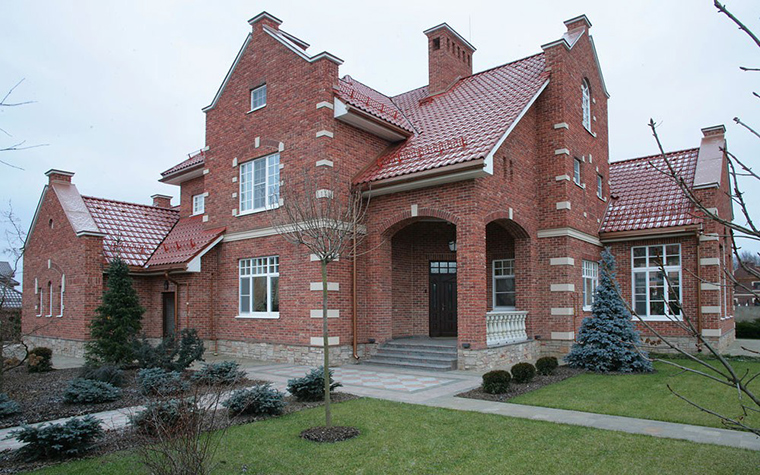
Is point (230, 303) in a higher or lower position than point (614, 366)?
higher

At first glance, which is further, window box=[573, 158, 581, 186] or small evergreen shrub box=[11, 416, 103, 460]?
window box=[573, 158, 581, 186]

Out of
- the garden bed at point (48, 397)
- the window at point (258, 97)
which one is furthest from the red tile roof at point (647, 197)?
the garden bed at point (48, 397)

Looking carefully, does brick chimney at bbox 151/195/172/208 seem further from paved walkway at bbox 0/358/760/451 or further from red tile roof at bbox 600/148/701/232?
red tile roof at bbox 600/148/701/232

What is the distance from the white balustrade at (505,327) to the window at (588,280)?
2.94 metres

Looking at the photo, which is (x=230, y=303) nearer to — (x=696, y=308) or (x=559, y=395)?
(x=559, y=395)

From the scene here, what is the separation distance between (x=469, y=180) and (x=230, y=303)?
8.60 m

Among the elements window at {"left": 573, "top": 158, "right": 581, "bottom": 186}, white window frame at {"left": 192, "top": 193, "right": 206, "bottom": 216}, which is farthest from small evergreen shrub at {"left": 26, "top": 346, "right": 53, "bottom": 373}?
window at {"left": 573, "top": 158, "right": 581, "bottom": 186}

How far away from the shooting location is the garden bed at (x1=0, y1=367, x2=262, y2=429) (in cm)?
872

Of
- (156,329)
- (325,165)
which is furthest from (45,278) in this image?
(325,165)

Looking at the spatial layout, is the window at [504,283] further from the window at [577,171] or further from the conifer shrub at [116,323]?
the conifer shrub at [116,323]

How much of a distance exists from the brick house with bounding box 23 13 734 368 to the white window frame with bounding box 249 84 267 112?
79mm

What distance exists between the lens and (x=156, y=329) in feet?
63.4

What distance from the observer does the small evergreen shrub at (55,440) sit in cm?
628


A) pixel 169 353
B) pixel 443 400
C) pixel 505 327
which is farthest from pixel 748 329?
pixel 169 353
